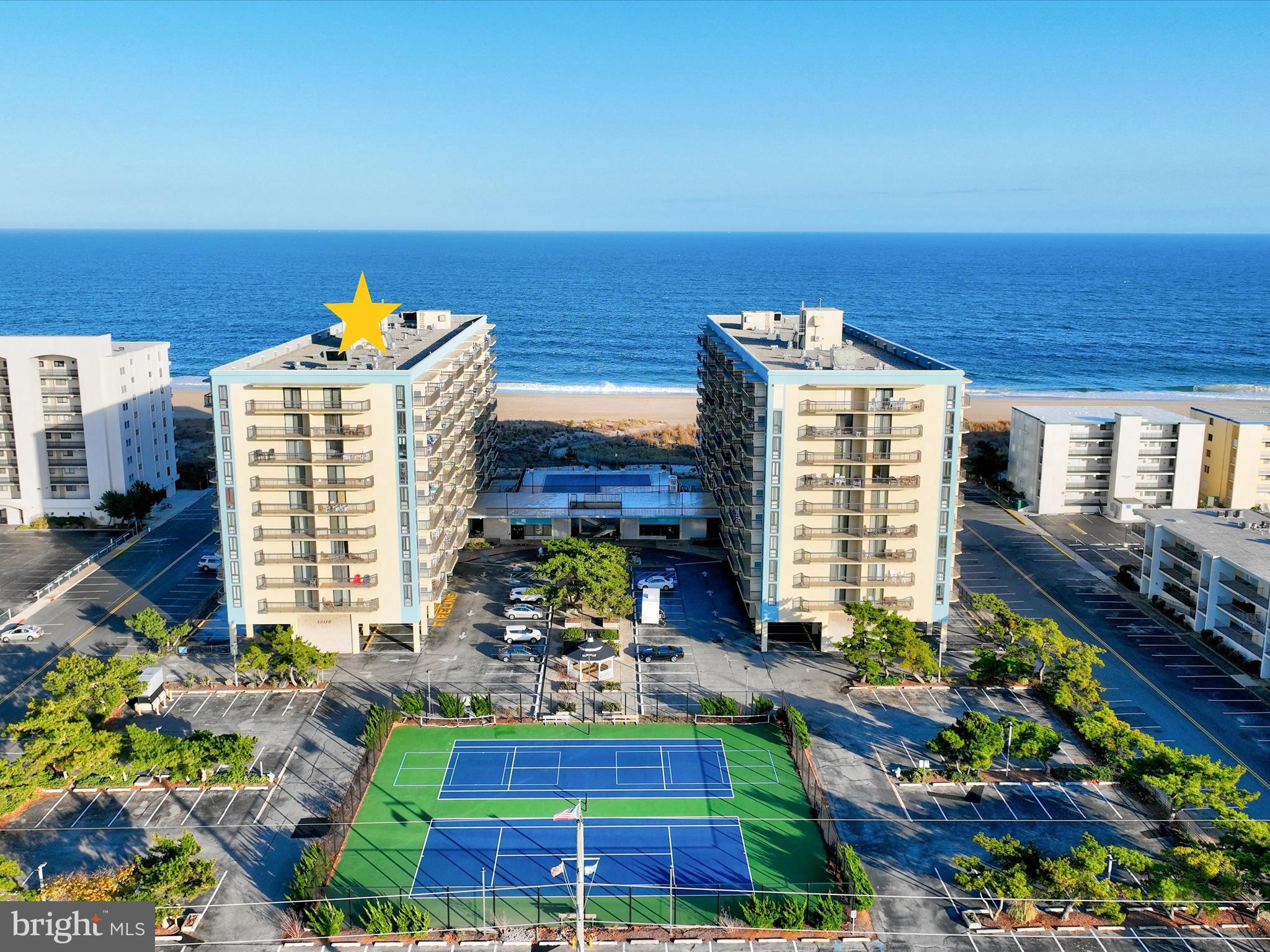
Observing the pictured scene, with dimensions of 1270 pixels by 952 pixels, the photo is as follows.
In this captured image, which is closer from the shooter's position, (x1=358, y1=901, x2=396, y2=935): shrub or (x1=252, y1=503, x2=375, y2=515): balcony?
(x1=358, y1=901, x2=396, y2=935): shrub

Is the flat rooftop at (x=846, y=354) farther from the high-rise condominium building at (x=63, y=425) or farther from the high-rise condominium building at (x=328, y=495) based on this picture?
the high-rise condominium building at (x=63, y=425)

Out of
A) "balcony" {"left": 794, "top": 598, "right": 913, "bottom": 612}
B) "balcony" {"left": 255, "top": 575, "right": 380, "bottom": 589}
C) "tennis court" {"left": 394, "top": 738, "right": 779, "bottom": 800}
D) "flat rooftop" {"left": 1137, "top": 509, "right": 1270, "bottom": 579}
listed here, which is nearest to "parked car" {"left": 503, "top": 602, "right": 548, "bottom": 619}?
"balcony" {"left": 255, "top": 575, "right": 380, "bottom": 589}

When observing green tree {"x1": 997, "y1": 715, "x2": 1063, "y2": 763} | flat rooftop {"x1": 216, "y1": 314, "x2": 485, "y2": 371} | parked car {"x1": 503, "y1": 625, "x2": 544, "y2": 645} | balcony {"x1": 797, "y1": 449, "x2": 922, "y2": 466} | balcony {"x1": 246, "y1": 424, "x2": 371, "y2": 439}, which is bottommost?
parked car {"x1": 503, "y1": 625, "x2": 544, "y2": 645}

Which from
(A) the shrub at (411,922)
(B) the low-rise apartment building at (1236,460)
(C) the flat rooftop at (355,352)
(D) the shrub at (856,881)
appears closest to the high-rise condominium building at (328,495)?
(C) the flat rooftop at (355,352)

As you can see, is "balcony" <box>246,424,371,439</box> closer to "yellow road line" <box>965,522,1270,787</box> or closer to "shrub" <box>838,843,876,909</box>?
"shrub" <box>838,843,876,909</box>

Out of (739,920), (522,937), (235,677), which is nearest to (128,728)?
(235,677)

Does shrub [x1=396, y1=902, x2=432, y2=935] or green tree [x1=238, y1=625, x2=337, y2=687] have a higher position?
green tree [x1=238, y1=625, x2=337, y2=687]

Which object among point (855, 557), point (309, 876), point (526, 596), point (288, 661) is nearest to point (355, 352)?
point (526, 596)

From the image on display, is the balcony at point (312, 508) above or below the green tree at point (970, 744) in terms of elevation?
above
